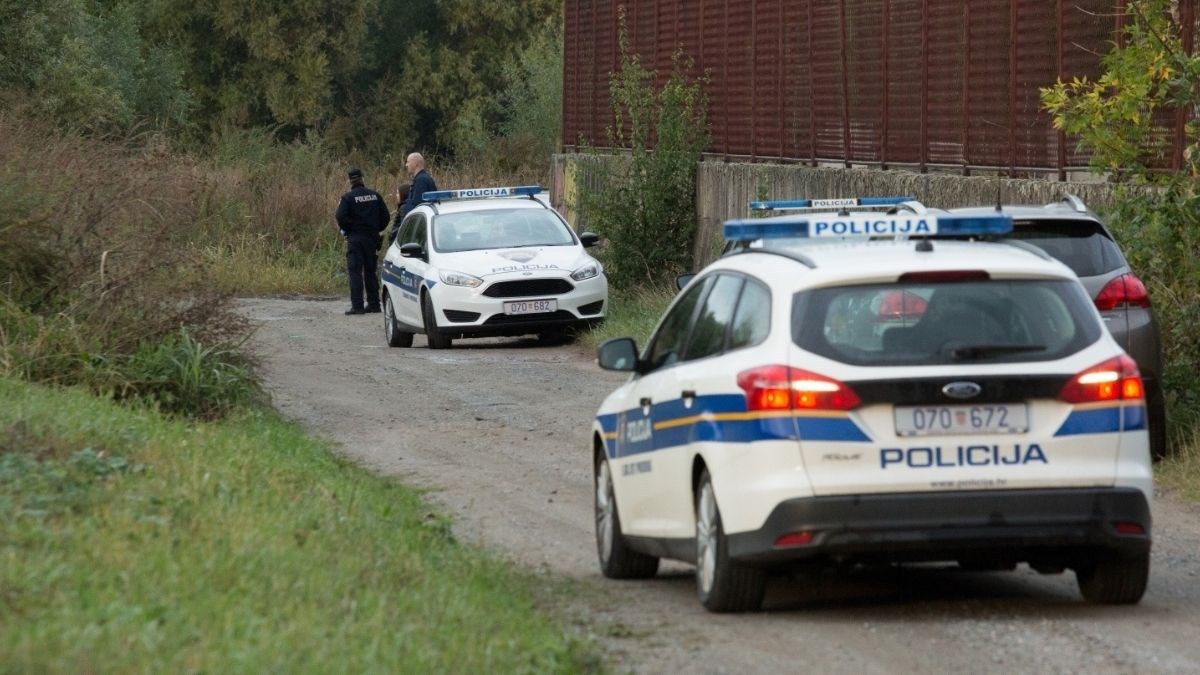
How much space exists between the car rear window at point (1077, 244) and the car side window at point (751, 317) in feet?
14.3

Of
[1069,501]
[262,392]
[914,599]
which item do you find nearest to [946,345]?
[1069,501]

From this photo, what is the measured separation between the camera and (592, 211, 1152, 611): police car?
775 centimetres

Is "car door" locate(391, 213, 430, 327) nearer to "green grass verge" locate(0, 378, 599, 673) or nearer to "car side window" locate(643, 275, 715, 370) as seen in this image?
"green grass verge" locate(0, 378, 599, 673)

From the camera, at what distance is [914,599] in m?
8.77

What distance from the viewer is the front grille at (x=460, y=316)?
916 inches

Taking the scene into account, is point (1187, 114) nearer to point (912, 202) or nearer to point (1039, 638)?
point (912, 202)

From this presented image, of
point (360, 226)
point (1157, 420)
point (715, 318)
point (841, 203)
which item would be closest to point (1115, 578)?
point (715, 318)

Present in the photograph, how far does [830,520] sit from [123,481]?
3.37m

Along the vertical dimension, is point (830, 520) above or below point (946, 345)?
below

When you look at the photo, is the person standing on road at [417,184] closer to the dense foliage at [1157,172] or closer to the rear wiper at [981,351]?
the dense foliage at [1157,172]

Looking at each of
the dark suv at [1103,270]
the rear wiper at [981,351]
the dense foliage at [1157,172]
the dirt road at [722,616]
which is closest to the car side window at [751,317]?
the rear wiper at [981,351]

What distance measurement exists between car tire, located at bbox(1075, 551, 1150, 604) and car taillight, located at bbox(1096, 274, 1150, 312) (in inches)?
168

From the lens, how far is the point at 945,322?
8.01 metres

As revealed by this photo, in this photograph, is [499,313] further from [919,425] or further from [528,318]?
[919,425]
